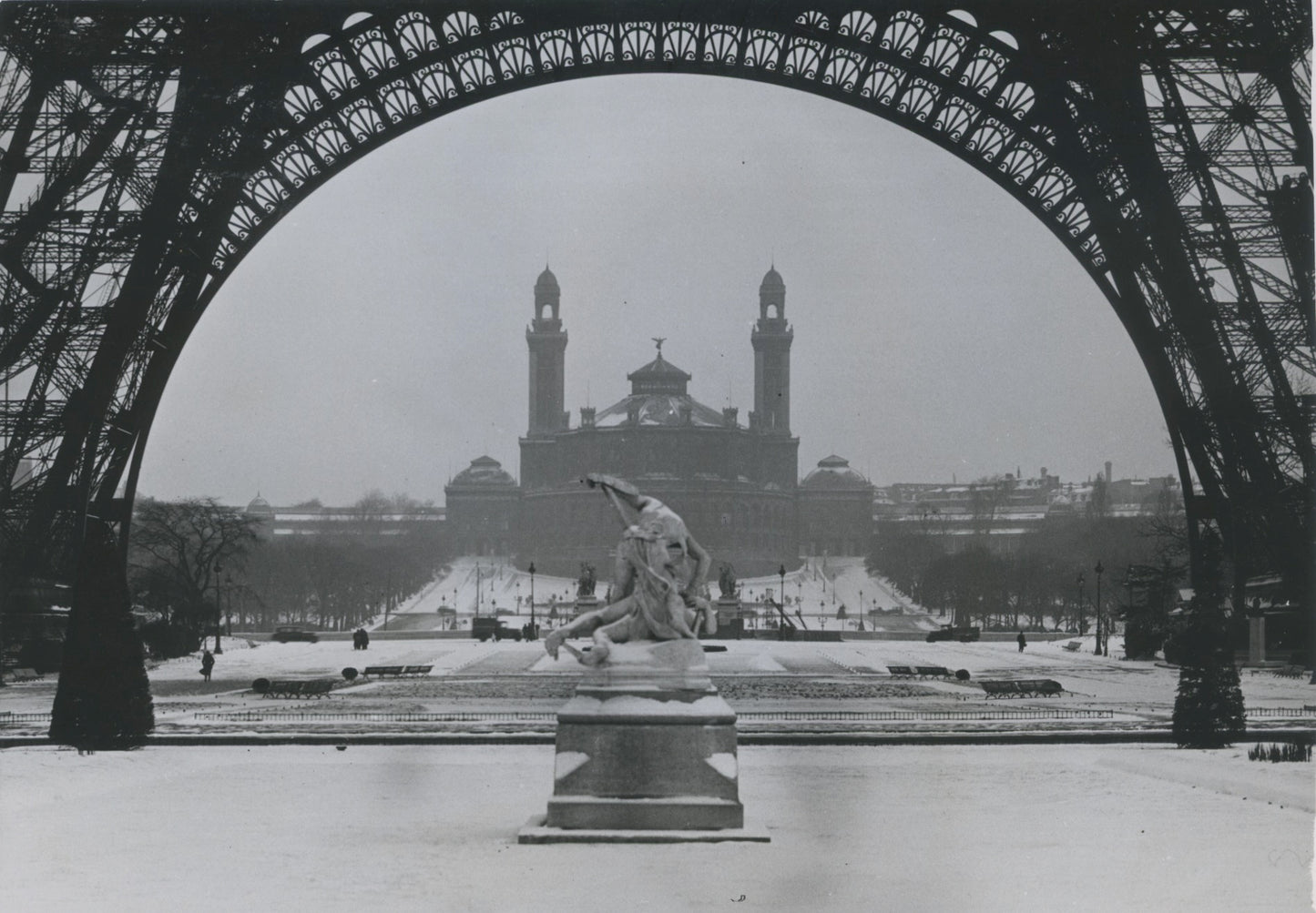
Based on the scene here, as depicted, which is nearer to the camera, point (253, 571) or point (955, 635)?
point (955, 635)

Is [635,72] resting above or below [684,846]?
above

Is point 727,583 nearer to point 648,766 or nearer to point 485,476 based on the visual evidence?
point 648,766

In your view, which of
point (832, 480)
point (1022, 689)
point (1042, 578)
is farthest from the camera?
point (832, 480)

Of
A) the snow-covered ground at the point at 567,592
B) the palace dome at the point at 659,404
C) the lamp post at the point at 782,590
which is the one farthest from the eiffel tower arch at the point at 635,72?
the palace dome at the point at 659,404

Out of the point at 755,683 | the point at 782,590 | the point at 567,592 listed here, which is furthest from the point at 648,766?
the point at 567,592

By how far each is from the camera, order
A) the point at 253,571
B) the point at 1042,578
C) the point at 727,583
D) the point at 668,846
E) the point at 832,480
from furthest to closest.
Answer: the point at 832,480, the point at 253,571, the point at 1042,578, the point at 727,583, the point at 668,846

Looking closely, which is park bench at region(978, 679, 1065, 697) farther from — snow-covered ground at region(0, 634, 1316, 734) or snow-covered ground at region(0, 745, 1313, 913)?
snow-covered ground at region(0, 745, 1313, 913)

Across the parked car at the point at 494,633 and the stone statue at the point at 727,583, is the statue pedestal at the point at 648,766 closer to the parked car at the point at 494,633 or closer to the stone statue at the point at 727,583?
the parked car at the point at 494,633
